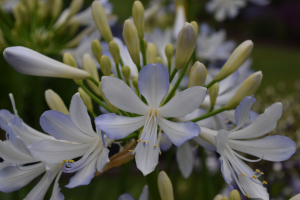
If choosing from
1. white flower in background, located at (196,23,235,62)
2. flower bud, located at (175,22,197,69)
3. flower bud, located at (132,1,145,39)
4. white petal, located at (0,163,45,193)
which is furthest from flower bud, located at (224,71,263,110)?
white flower in background, located at (196,23,235,62)

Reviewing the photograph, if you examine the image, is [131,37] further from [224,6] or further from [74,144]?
[224,6]

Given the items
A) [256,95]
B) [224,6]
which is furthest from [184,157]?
[224,6]

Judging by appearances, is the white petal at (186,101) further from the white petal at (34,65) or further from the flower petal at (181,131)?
the white petal at (34,65)

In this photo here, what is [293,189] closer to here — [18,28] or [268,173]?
[268,173]

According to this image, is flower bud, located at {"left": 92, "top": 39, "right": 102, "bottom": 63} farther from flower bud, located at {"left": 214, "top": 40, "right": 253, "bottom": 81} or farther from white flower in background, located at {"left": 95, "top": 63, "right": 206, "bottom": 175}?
flower bud, located at {"left": 214, "top": 40, "right": 253, "bottom": 81}

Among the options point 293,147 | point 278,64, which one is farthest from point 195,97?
point 278,64
